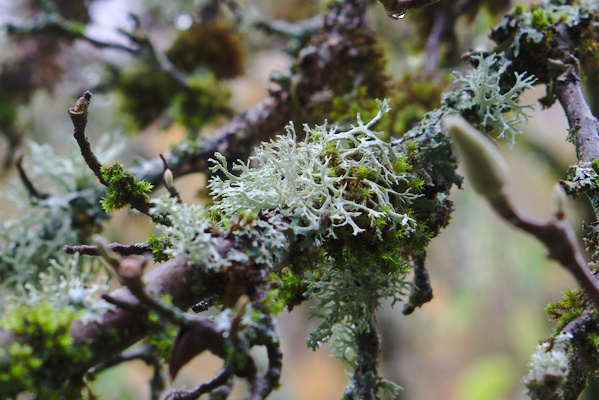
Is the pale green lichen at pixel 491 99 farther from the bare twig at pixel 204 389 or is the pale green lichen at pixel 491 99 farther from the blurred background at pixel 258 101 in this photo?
the bare twig at pixel 204 389

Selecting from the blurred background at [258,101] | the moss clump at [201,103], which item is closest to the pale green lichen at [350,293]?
the blurred background at [258,101]

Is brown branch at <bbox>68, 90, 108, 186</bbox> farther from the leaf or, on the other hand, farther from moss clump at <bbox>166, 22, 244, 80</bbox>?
moss clump at <bbox>166, 22, 244, 80</bbox>

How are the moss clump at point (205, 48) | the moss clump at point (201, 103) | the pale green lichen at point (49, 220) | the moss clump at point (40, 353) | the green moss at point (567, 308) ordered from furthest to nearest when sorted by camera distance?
the moss clump at point (205, 48) < the moss clump at point (201, 103) < the pale green lichen at point (49, 220) < the green moss at point (567, 308) < the moss clump at point (40, 353)

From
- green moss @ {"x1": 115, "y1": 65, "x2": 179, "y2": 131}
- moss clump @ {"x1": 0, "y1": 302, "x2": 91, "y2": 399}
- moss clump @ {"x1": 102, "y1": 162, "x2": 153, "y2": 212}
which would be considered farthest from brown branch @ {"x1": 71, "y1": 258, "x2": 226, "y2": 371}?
green moss @ {"x1": 115, "y1": 65, "x2": 179, "y2": 131}

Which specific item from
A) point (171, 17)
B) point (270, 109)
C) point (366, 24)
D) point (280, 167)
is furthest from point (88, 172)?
point (171, 17)

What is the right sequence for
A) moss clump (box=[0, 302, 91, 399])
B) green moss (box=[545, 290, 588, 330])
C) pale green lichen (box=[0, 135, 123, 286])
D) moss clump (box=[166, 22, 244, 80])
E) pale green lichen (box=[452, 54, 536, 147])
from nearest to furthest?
moss clump (box=[0, 302, 91, 399]), green moss (box=[545, 290, 588, 330]), pale green lichen (box=[452, 54, 536, 147]), pale green lichen (box=[0, 135, 123, 286]), moss clump (box=[166, 22, 244, 80])

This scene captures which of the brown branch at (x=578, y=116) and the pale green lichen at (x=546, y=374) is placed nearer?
the pale green lichen at (x=546, y=374)

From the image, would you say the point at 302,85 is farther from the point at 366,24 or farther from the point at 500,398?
the point at 500,398
